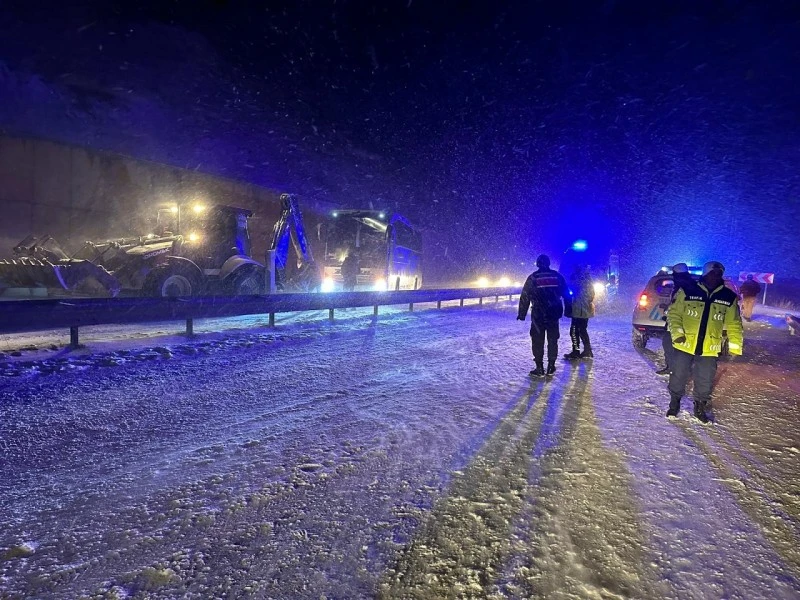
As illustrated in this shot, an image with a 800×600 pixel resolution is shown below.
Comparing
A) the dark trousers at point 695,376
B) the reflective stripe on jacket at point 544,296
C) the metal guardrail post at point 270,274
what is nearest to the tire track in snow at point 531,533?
the dark trousers at point 695,376

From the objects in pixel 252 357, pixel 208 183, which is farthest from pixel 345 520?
pixel 208 183

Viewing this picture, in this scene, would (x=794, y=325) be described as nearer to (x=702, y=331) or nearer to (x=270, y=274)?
(x=702, y=331)

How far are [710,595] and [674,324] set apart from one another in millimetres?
3338

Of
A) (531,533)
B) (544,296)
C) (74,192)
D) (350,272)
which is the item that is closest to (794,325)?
(544,296)

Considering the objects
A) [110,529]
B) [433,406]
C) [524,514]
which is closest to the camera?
[110,529]

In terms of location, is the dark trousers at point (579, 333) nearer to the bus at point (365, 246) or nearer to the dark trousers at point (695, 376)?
the dark trousers at point (695, 376)

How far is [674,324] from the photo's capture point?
181 inches

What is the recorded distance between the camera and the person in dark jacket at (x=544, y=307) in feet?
20.3

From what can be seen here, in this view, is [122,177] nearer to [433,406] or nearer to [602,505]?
[433,406]

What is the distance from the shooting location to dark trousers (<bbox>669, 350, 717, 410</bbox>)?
4.47m

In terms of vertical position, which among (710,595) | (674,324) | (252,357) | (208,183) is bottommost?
(710,595)

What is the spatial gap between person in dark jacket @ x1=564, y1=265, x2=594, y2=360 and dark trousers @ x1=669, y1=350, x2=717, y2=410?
9.69 ft

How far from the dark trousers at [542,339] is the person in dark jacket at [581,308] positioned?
1565mm

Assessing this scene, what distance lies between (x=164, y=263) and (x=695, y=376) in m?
12.3
